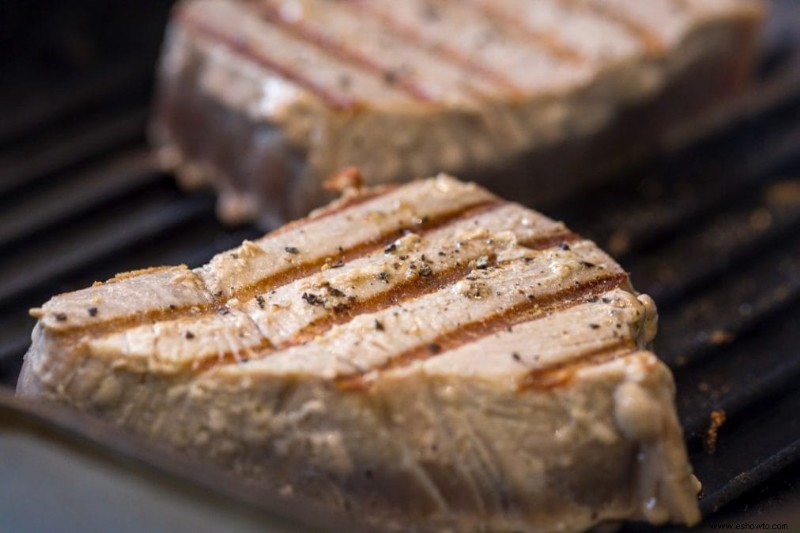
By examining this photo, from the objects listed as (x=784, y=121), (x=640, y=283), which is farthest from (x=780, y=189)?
(x=640, y=283)

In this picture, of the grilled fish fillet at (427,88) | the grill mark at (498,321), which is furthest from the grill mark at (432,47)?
the grill mark at (498,321)

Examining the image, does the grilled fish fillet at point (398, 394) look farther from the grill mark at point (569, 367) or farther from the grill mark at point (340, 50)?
the grill mark at point (340, 50)

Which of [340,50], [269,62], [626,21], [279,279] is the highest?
[269,62]

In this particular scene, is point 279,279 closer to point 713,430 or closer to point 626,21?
point 713,430

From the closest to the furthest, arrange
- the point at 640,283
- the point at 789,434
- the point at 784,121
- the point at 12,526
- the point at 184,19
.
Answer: the point at 12,526, the point at 789,434, the point at 640,283, the point at 184,19, the point at 784,121

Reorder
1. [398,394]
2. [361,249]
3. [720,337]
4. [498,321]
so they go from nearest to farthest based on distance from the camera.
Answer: [398,394]
[498,321]
[361,249]
[720,337]

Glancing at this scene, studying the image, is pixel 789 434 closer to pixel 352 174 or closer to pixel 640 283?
pixel 640 283

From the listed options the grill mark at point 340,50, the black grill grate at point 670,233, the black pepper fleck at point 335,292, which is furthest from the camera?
the grill mark at point 340,50

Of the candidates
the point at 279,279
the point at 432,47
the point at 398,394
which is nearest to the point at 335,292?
the point at 279,279
